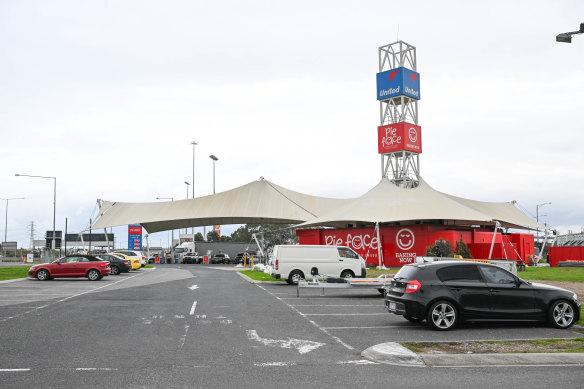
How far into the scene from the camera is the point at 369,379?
7.81m

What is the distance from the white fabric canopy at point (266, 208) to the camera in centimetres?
5428

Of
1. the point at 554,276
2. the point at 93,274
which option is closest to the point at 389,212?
the point at 554,276

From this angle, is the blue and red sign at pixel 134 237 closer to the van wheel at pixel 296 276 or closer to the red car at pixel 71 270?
the red car at pixel 71 270

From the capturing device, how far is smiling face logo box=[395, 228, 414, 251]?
170ft

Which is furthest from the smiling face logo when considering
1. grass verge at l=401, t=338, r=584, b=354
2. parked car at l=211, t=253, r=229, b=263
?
grass verge at l=401, t=338, r=584, b=354

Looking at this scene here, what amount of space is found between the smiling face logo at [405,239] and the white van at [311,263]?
2489cm

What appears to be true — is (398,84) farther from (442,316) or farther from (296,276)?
(442,316)

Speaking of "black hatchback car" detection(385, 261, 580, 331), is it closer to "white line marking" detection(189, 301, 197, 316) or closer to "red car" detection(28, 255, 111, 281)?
"white line marking" detection(189, 301, 197, 316)

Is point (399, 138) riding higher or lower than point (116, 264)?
higher

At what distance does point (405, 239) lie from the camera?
52094 mm

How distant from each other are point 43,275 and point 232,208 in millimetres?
36014

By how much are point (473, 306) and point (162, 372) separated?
24.5ft

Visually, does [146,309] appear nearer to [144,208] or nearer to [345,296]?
[345,296]

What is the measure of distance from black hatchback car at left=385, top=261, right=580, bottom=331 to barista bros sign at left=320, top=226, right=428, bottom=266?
3723 cm
